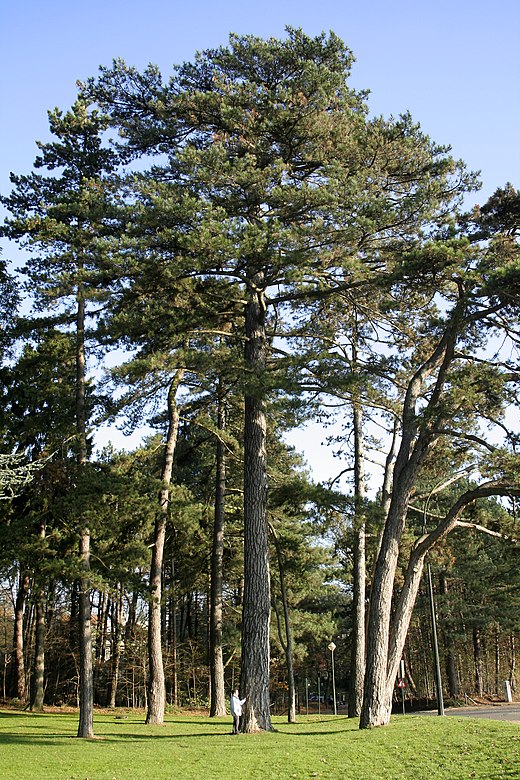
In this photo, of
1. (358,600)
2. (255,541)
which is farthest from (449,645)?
(255,541)

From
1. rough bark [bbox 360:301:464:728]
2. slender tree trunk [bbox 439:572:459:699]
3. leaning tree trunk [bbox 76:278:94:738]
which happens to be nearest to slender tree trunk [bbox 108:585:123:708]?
leaning tree trunk [bbox 76:278:94:738]

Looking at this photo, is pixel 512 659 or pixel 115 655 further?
pixel 512 659

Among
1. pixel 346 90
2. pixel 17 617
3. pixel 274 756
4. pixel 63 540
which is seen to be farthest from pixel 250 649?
pixel 17 617

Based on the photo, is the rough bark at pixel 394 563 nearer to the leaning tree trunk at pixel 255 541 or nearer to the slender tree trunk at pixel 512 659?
the leaning tree trunk at pixel 255 541

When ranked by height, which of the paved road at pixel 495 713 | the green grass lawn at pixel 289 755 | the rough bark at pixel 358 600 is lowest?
the paved road at pixel 495 713

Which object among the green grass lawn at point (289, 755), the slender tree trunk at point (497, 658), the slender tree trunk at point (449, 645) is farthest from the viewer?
the slender tree trunk at point (497, 658)

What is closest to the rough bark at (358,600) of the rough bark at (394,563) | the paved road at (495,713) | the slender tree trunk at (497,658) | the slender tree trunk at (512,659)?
the paved road at (495,713)

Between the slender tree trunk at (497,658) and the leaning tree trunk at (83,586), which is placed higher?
the leaning tree trunk at (83,586)

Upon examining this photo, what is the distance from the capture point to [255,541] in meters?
15.7

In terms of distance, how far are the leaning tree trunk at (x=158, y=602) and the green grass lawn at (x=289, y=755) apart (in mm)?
4721

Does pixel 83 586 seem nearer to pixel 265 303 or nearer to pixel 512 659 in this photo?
pixel 265 303

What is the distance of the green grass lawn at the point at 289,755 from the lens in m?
9.97

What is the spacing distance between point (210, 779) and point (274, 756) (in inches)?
81.5

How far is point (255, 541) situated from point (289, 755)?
484 centimetres
